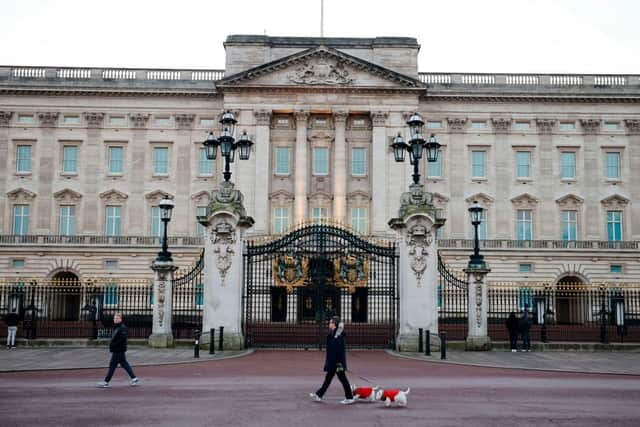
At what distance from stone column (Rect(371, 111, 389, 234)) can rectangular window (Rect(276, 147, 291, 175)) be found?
21.6 feet

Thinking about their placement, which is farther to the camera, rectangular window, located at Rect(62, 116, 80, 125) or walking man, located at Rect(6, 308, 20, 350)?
rectangular window, located at Rect(62, 116, 80, 125)

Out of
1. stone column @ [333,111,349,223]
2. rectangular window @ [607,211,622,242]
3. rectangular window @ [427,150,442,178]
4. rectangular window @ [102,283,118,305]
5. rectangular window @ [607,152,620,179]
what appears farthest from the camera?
rectangular window @ [607,152,620,179]

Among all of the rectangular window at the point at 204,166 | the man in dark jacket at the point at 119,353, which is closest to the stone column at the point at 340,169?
the rectangular window at the point at 204,166

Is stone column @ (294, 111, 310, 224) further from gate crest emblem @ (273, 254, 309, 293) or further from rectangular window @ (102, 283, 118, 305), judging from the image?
gate crest emblem @ (273, 254, 309, 293)

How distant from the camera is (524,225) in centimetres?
5481

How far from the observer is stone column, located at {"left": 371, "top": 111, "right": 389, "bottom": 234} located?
172 ft

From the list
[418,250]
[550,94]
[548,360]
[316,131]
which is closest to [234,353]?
[418,250]

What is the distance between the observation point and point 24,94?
54500 mm

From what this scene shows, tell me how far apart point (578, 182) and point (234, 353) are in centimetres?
4031

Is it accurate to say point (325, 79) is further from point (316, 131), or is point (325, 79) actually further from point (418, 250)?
point (418, 250)

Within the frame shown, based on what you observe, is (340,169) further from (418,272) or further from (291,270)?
(418,272)

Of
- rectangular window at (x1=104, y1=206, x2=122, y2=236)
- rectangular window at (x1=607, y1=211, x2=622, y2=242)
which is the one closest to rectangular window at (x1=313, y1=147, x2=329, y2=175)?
rectangular window at (x1=104, y1=206, x2=122, y2=236)

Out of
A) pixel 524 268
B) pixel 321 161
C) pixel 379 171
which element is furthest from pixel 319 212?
pixel 524 268

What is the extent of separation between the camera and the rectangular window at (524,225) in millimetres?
54625
